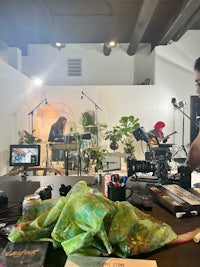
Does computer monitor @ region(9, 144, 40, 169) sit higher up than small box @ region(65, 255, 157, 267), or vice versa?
computer monitor @ region(9, 144, 40, 169)

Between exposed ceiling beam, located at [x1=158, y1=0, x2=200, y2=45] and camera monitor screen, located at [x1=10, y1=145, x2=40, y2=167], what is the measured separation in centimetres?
331

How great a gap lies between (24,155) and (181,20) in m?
3.95

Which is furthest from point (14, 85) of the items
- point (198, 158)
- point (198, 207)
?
point (198, 207)

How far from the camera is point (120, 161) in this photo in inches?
227

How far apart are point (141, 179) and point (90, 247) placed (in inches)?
43.5

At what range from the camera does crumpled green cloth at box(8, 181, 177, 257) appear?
78cm

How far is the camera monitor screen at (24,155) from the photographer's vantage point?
83.9 inches

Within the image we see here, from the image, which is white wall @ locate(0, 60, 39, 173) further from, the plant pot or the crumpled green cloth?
the crumpled green cloth

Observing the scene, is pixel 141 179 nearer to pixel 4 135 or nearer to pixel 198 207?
pixel 198 207

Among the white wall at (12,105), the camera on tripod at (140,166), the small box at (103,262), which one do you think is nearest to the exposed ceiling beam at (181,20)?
the white wall at (12,105)

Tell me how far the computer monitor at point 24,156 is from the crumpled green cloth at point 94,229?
49.9 inches

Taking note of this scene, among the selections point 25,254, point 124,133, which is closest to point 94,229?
point 25,254

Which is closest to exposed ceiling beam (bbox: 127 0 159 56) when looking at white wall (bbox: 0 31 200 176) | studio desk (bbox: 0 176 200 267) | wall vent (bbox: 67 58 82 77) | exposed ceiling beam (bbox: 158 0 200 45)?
exposed ceiling beam (bbox: 158 0 200 45)

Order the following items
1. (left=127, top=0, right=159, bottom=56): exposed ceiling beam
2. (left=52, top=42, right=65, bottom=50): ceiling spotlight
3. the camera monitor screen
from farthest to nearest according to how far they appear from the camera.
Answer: (left=52, top=42, right=65, bottom=50): ceiling spotlight < (left=127, top=0, right=159, bottom=56): exposed ceiling beam < the camera monitor screen
